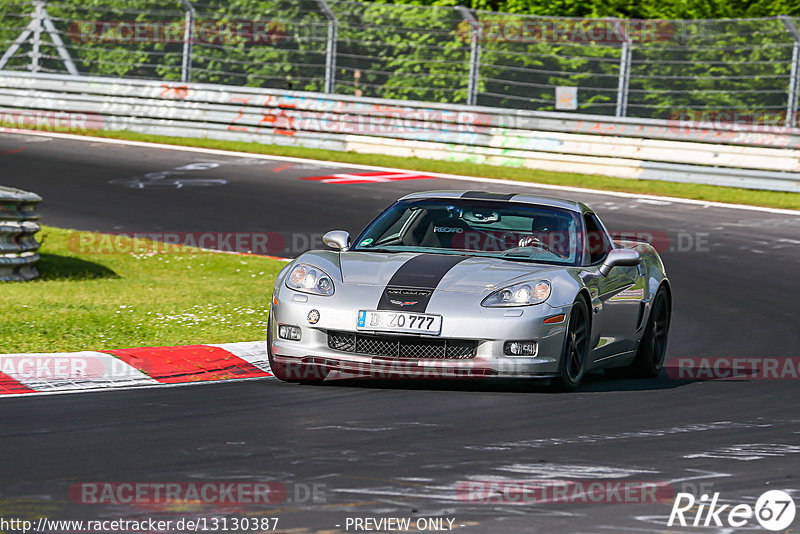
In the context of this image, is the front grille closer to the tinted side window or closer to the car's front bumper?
the car's front bumper

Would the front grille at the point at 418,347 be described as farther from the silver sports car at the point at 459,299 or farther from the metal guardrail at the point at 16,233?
the metal guardrail at the point at 16,233

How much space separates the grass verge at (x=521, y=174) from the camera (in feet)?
65.4

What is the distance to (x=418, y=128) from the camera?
22.6 meters

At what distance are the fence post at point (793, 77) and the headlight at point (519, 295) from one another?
1308cm

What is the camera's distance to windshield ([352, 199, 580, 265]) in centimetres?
902

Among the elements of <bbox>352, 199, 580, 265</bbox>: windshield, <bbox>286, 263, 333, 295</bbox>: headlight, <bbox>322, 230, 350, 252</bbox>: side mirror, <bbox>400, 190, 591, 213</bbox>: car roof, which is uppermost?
<bbox>400, 190, 591, 213</bbox>: car roof

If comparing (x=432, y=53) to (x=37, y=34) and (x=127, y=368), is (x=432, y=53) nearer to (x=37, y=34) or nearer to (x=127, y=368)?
(x=37, y=34)

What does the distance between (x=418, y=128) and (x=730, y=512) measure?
58.2 ft

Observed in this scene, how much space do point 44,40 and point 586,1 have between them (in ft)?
32.1

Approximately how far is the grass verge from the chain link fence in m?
1.11

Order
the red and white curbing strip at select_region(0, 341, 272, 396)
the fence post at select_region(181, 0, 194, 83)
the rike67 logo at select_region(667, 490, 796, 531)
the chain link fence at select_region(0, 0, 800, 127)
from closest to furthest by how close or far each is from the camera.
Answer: the rike67 logo at select_region(667, 490, 796, 531)
the red and white curbing strip at select_region(0, 341, 272, 396)
the chain link fence at select_region(0, 0, 800, 127)
the fence post at select_region(181, 0, 194, 83)

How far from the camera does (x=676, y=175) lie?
826 inches

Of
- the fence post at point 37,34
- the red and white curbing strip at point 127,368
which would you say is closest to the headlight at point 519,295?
the red and white curbing strip at point 127,368

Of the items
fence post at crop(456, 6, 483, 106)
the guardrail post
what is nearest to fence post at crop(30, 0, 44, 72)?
fence post at crop(456, 6, 483, 106)
